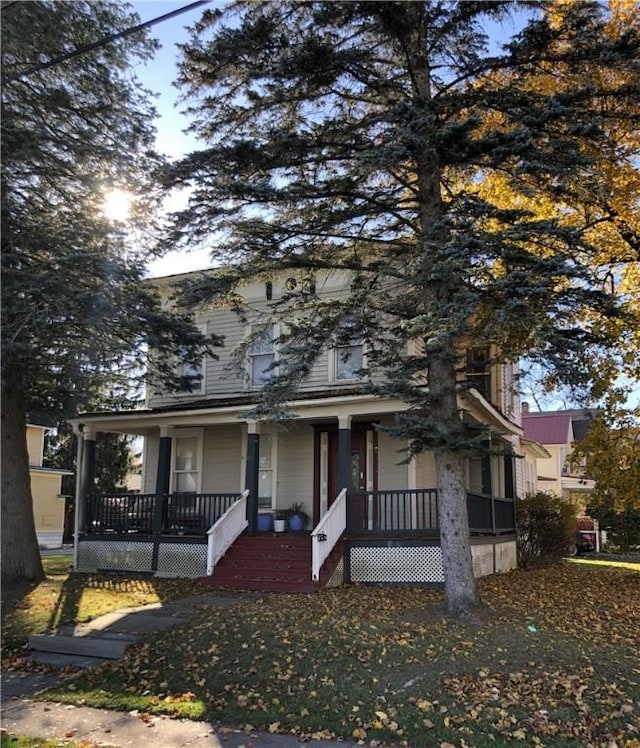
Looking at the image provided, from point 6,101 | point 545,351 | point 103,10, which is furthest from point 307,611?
point 103,10

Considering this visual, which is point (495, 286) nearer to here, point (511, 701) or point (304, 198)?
point (304, 198)

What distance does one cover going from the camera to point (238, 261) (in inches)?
448

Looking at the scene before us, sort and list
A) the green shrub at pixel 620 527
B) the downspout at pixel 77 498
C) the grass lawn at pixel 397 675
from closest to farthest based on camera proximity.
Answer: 1. the grass lawn at pixel 397 675
2. the downspout at pixel 77 498
3. the green shrub at pixel 620 527

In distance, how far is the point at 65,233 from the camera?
1085cm

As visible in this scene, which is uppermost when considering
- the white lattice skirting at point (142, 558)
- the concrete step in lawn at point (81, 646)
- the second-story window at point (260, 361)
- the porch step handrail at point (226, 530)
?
the second-story window at point (260, 361)

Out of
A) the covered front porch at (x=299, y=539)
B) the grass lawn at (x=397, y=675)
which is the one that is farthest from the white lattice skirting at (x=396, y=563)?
the grass lawn at (x=397, y=675)

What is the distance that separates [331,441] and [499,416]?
4.24 metres

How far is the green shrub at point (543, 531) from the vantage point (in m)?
19.2

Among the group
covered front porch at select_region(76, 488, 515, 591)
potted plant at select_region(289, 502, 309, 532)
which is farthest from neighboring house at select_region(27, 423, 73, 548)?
potted plant at select_region(289, 502, 309, 532)

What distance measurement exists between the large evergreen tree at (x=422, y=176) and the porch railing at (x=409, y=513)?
11.5 feet

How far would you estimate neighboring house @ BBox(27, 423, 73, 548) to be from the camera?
31.3 metres

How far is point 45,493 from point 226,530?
71.3ft

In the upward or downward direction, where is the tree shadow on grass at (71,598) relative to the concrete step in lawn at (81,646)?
upward

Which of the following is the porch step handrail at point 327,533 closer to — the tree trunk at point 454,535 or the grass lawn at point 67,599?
the grass lawn at point 67,599
